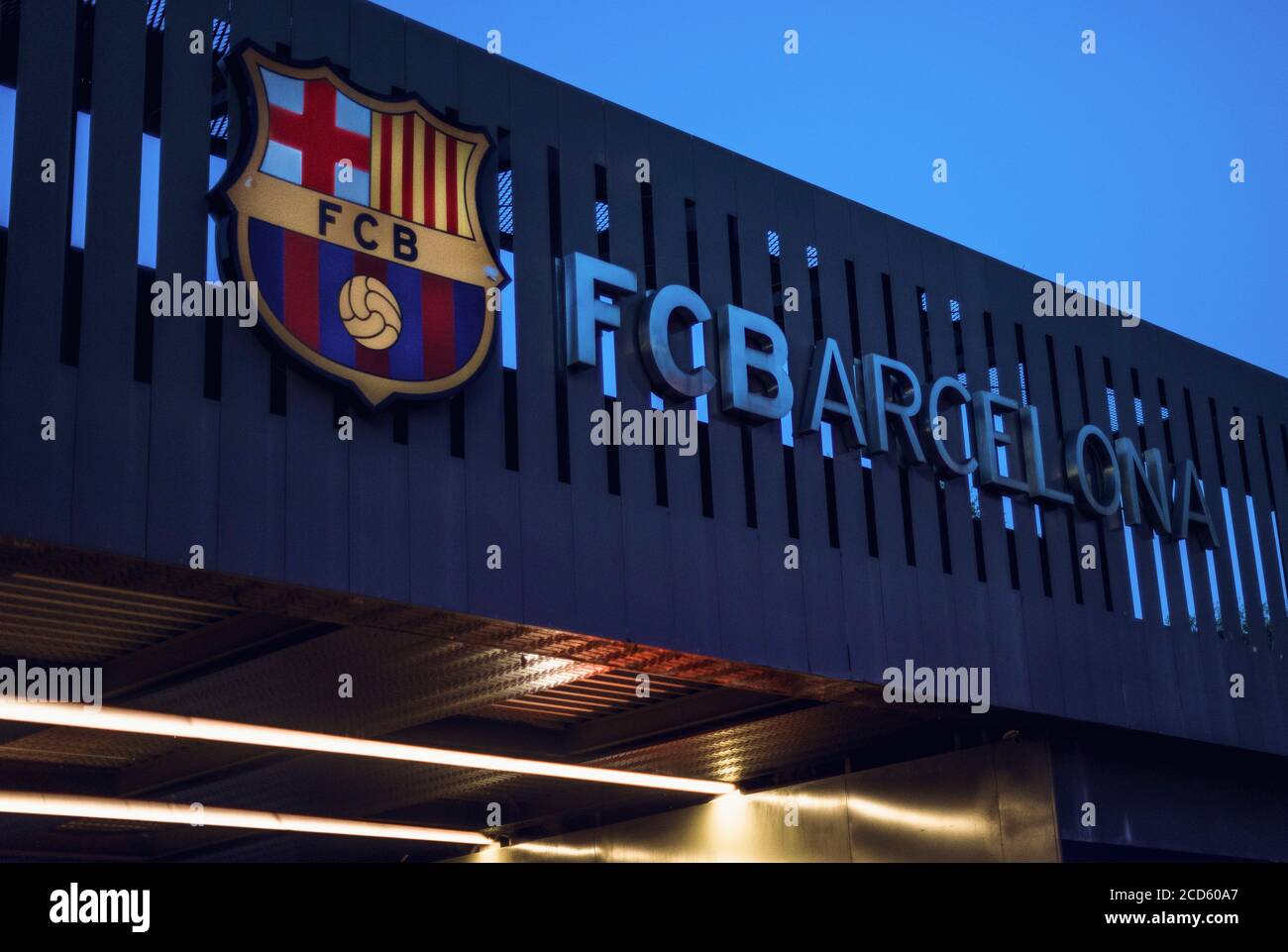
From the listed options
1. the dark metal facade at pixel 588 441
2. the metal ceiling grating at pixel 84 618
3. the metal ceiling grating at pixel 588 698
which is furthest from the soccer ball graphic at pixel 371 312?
the metal ceiling grating at pixel 588 698

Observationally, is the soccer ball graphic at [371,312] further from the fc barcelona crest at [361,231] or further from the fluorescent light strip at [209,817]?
the fluorescent light strip at [209,817]

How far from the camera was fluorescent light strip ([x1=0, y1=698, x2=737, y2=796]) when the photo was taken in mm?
14242

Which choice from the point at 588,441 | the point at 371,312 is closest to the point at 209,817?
the point at 588,441

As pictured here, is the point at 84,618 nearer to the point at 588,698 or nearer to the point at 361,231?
the point at 361,231

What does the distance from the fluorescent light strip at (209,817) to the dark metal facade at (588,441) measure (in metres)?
8.41

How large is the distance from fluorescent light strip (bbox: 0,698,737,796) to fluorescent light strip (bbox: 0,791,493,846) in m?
2.95

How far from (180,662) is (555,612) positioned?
11.1 feet

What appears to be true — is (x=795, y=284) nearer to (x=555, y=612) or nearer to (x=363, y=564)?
(x=555, y=612)

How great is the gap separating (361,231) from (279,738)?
5838 mm

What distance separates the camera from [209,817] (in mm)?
19828

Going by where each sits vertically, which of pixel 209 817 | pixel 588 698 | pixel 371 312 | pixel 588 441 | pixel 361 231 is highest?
pixel 361 231
